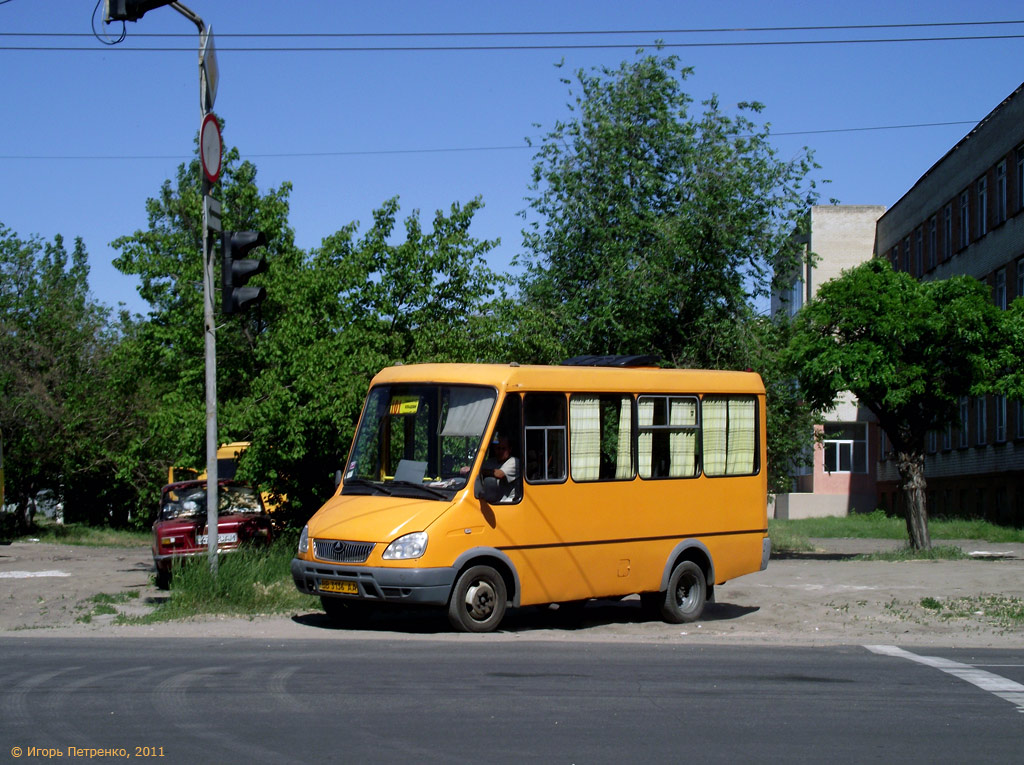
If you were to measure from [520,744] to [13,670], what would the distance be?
14.6 ft

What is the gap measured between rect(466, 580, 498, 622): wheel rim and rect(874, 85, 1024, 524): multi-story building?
27314 mm

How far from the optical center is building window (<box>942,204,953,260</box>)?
47062 mm

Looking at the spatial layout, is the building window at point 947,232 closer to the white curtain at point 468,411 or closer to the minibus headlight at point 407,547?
the white curtain at point 468,411

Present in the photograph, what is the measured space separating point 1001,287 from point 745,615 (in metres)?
29.7

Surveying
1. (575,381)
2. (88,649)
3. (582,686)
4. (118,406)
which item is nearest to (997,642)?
(575,381)

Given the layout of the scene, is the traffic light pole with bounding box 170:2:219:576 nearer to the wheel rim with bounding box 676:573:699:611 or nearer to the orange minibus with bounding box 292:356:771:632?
the orange minibus with bounding box 292:356:771:632

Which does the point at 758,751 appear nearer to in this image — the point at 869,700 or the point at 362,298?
the point at 869,700

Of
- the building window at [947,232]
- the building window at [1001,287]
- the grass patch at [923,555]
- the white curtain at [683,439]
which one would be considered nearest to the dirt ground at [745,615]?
the white curtain at [683,439]

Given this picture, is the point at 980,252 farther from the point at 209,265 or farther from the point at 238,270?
the point at 238,270

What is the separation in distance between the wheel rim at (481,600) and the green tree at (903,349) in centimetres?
1220

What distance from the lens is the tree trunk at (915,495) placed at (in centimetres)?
2403

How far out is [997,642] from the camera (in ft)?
42.0

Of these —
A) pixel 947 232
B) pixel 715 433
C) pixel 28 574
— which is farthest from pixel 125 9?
pixel 947 232

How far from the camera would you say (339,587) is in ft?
40.1
